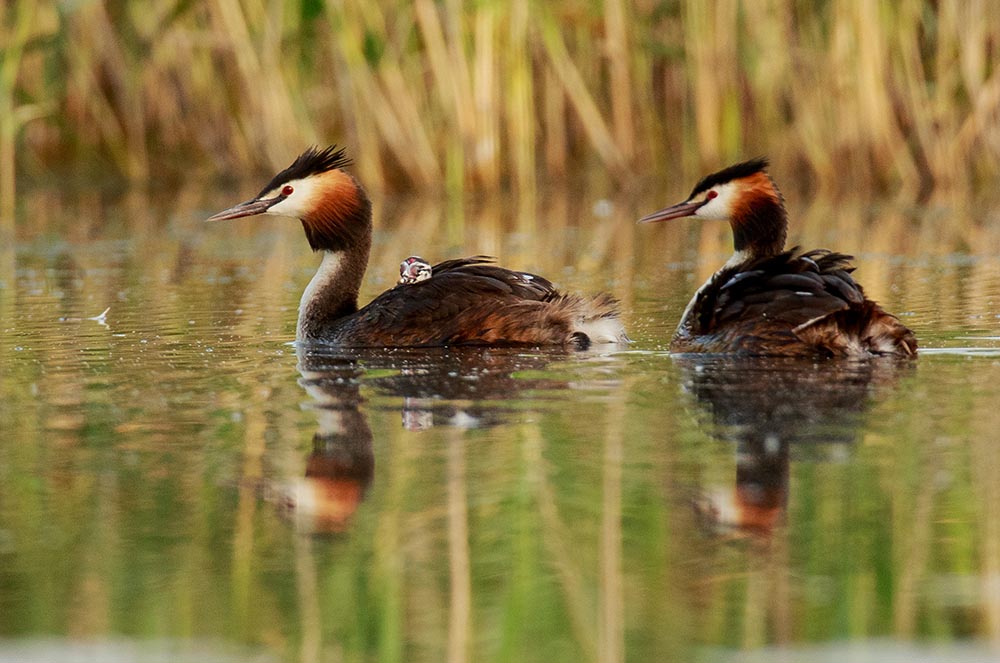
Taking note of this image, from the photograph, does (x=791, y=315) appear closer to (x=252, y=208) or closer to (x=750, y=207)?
(x=750, y=207)

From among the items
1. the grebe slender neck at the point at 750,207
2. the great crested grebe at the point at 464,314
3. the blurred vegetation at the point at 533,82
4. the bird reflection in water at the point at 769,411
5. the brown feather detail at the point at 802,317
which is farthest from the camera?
the blurred vegetation at the point at 533,82

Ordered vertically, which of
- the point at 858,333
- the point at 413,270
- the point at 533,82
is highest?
the point at 533,82

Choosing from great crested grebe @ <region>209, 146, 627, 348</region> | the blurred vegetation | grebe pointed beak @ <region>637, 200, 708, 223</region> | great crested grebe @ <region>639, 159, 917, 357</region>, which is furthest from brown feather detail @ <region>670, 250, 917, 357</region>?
the blurred vegetation

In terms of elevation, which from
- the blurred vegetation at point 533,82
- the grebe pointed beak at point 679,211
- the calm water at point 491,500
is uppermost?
the blurred vegetation at point 533,82

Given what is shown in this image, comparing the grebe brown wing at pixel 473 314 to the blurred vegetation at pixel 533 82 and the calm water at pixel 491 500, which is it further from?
the blurred vegetation at pixel 533 82

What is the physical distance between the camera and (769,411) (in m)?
5.32

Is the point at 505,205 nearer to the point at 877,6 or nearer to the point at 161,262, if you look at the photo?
the point at 877,6

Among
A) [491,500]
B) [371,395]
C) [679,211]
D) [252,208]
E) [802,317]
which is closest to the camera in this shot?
[491,500]

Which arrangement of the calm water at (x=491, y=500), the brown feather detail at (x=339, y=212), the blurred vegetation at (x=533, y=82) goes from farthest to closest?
the blurred vegetation at (x=533, y=82), the brown feather detail at (x=339, y=212), the calm water at (x=491, y=500)

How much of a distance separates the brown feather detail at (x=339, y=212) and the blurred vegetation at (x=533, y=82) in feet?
20.7

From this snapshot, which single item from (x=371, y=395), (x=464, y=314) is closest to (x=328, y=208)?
(x=464, y=314)

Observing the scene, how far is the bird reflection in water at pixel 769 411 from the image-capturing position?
161 inches

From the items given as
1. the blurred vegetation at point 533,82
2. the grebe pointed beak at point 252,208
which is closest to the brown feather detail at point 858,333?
the grebe pointed beak at point 252,208

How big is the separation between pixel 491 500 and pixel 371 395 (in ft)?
5.80
